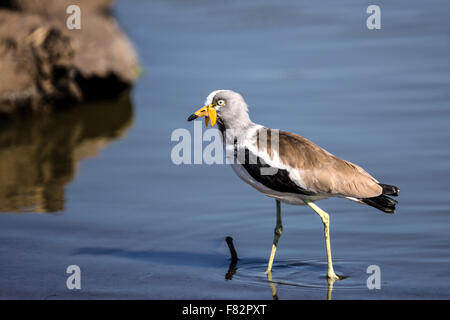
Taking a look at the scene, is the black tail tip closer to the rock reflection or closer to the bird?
the bird

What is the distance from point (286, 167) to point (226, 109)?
642 millimetres

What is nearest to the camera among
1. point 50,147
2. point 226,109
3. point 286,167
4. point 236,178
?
point 286,167

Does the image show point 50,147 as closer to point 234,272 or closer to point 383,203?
point 234,272

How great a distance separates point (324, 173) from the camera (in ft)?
19.9

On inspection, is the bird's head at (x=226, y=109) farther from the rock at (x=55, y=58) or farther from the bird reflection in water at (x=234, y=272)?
the rock at (x=55, y=58)

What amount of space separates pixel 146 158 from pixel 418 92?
3848 mm

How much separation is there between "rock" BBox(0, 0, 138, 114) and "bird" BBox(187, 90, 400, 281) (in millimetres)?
5315

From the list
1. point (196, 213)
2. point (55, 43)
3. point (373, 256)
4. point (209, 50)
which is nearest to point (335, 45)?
point (209, 50)

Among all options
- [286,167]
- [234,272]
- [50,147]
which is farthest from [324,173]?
[50,147]

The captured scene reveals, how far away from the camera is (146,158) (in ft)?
30.8

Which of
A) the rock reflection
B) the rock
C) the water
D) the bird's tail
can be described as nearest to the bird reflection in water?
the water

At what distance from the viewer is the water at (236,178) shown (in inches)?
247

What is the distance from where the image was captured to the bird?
6047 mm

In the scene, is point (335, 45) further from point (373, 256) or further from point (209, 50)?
point (373, 256)
